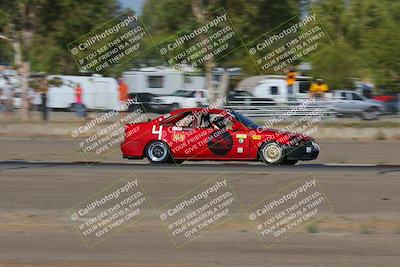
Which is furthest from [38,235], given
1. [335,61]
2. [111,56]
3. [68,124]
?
[335,61]

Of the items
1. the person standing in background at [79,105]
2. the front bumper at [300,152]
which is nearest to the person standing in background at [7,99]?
the person standing in background at [79,105]

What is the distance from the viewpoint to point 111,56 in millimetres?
44250

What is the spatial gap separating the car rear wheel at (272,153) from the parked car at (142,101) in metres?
17.9

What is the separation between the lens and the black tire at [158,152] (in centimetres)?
1762

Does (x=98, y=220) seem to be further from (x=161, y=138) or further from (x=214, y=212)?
(x=161, y=138)

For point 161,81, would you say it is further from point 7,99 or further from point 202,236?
point 202,236

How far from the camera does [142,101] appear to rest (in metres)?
40.7

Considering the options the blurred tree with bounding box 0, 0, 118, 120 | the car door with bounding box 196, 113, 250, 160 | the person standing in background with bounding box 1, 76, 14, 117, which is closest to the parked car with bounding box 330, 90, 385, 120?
the blurred tree with bounding box 0, 0, 118, 120

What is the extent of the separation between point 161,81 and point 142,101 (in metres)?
4.97

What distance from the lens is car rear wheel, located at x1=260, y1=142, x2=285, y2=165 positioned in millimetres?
17344

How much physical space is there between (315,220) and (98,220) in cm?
283

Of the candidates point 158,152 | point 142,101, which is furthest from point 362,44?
point 158,152

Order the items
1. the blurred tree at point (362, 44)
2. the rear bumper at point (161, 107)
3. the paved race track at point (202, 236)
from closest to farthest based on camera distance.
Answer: the paved race track at point (202, 236) < the rear bumper at point (161, 107) < the blurred tree at point (362, 44)

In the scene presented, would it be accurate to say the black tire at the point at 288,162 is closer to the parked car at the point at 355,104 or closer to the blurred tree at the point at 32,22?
the blurred tree at the point at 32,22
